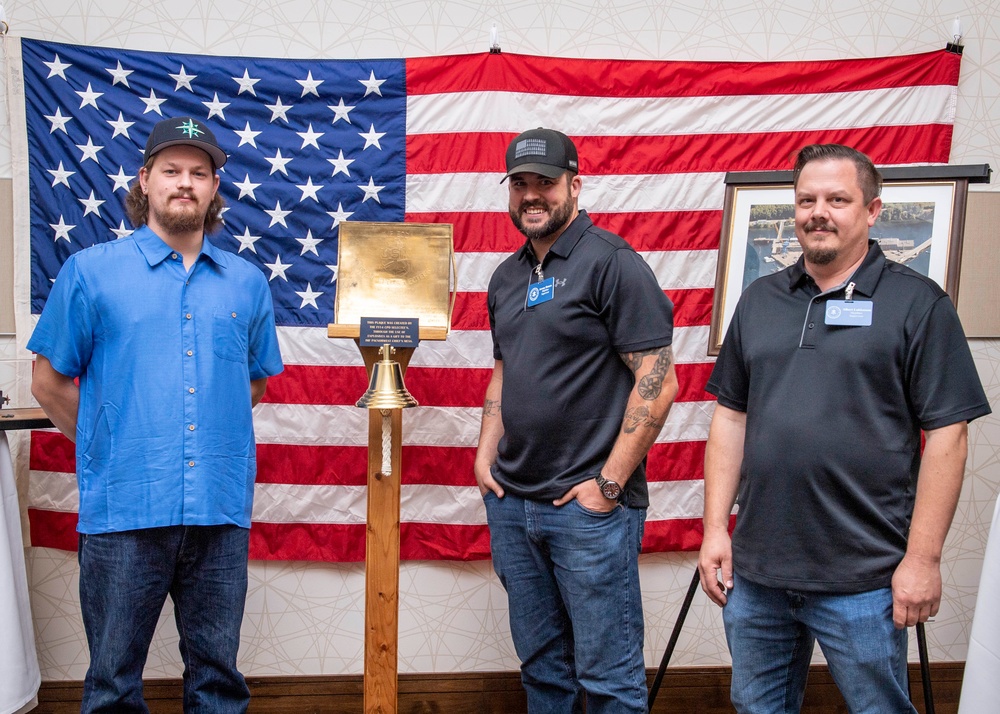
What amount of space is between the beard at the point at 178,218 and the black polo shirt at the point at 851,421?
1463 millimetres

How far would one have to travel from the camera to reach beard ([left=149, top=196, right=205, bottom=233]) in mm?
1993

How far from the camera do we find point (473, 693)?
2.85m

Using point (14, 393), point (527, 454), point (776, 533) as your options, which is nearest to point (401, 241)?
point (527, 454)

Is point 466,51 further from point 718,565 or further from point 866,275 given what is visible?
point 718,565

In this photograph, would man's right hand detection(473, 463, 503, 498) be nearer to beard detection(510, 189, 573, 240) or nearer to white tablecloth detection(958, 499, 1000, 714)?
beard detection(510, 189, 573, 240)

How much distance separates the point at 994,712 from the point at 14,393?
10.0 ft

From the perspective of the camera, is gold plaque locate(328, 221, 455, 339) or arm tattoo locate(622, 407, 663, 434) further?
gold plaque locate(328, 221, 455, 339)

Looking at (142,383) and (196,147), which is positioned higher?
(196,147)

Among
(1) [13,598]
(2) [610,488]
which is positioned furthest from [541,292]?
(1) [13,598]

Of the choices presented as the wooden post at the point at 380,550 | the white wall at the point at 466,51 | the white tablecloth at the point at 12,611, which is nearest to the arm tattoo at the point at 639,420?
the wooden post at the point at 380,550

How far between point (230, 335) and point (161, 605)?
72cm

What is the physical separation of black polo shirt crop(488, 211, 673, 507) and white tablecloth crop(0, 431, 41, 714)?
5.17 ft

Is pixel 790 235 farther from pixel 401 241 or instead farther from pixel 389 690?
pixel 389 690

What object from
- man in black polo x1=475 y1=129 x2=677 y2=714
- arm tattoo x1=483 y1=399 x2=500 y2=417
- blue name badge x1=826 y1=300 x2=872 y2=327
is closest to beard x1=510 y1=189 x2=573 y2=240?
man in black polo x1=475 y1=129 x2=677 y2=714
